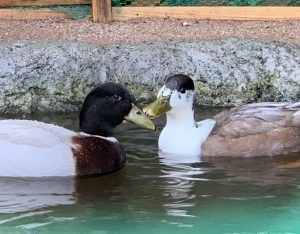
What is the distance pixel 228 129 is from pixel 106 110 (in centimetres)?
107

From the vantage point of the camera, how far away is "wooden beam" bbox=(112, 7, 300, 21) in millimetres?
10711

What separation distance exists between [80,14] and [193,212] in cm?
595

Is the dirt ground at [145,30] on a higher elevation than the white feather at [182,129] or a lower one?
higher

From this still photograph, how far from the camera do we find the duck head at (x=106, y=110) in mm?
6676

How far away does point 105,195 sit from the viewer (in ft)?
19.5

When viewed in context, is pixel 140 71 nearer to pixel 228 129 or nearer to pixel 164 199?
pixel 228 129

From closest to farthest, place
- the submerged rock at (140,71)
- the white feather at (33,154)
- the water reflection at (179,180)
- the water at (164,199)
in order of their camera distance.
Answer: the water at (164,199) < the water reflection at (179,180) < the white feather at (33,154) < the submerged rock at (140,71)

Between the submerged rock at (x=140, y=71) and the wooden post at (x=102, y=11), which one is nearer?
the submerged rock at (x=140, y=71)

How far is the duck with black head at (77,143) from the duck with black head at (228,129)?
0.50m

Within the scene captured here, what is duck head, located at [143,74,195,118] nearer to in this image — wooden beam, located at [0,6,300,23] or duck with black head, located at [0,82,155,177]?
duck with black head, located at [0,82,155,177]

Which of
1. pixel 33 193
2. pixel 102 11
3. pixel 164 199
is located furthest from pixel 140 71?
pixel 164 199

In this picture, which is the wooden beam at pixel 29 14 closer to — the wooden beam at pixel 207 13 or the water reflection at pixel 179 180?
the wooden beam at pixel 207 13

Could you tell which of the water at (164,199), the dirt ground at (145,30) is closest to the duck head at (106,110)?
the water at (164,199)

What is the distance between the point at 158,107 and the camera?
7.20 m
